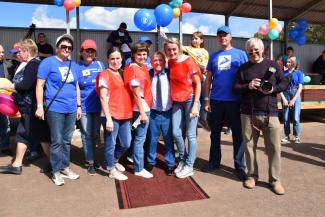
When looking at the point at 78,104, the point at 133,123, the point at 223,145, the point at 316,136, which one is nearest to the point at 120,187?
the point at 133,123

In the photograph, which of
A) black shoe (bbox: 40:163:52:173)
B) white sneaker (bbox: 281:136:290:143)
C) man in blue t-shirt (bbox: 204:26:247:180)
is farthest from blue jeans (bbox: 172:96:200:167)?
white sneaker (bbox: 281:136:290:143)

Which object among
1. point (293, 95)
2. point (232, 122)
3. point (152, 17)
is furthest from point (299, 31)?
point (232, 122)

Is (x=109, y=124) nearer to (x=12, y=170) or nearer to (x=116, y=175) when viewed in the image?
(x=116, y=175)

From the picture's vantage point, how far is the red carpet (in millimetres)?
3641

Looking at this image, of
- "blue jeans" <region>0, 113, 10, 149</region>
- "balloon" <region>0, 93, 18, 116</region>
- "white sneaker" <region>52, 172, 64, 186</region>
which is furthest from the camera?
"blue jeans" <region>0, 113, 10, 149</region>

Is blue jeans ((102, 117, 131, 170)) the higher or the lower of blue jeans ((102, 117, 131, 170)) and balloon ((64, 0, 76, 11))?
the lower

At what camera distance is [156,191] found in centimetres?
392

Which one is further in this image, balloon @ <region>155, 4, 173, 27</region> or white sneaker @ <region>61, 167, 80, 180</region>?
balloon @ <region>155, 4, 173, 27</region>

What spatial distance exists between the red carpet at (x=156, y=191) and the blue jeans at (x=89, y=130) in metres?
0.60

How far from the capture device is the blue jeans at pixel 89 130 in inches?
176

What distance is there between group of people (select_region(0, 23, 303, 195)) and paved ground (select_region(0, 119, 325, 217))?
18cm

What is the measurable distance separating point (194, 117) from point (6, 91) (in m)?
2.68

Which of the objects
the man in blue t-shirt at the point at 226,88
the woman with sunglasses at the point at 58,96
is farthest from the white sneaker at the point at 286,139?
the woman with sunglasses at the point at 58,96

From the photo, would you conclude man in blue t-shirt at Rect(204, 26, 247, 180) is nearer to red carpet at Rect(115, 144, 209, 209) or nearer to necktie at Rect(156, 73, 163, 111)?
necktie at Rect(156, 73, 163, 111)
